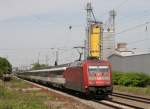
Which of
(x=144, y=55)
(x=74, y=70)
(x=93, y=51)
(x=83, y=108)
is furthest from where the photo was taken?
(x=93, y=51)

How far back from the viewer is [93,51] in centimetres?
8144

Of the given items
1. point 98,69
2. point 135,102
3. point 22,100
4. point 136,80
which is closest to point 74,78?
point 98,69

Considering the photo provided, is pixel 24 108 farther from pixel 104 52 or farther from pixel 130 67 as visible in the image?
pixel 104 52

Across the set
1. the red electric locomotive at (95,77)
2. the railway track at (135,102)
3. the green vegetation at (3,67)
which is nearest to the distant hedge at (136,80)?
the railway track at (135,102)

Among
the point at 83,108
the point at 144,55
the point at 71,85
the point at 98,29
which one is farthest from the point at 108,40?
the point at 83,108

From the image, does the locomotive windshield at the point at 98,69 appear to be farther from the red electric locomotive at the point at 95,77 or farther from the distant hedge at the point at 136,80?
the distant hedge at the point at 136,80

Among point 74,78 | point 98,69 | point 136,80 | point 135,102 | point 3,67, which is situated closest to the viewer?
point 135,102

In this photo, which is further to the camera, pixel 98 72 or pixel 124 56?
pixel 124 56

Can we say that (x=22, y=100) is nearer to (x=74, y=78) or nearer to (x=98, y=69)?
(x=98, y=69)

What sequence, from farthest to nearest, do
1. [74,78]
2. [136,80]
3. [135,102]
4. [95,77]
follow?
[136,80]
[74,78]
[95,77]
[135,102]

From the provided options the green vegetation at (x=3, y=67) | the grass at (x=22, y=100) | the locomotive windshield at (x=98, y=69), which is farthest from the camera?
the green vegetation at (x=3, y=67)

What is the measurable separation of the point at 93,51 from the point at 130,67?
973 cm

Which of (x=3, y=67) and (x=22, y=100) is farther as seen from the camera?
(x=3, y=67)

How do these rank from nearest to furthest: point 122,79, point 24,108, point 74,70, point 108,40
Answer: point 24,108 < point 74,70 < point 122,79 < point 108,40
